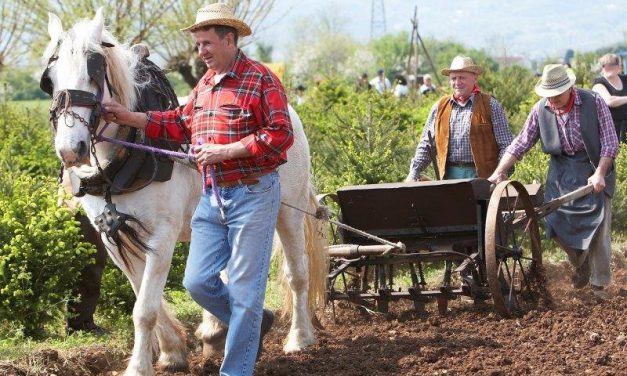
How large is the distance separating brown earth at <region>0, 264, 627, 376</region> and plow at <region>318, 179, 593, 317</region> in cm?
19

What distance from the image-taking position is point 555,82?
8.21 metres

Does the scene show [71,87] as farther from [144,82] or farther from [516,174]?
[516,174]

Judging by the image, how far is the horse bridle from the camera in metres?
5.55

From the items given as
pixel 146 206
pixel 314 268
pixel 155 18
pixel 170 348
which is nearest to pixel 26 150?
pixel 314 268

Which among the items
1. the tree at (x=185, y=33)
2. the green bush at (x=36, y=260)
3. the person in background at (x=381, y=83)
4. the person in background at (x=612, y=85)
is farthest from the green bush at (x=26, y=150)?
the tree at (x=185, y=33)

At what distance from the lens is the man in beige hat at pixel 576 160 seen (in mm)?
8211

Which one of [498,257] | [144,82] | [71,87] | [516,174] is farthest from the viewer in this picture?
[516,174]

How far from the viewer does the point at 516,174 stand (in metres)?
11.4

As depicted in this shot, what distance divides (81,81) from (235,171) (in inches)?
40.1

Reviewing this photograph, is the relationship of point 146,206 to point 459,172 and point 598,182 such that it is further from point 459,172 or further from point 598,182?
point 598,182

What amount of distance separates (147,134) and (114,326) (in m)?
2.66

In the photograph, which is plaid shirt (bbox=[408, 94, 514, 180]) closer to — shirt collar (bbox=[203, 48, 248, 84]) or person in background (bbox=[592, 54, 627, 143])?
shirt collar (bbox=[203, 48, 248, 84])

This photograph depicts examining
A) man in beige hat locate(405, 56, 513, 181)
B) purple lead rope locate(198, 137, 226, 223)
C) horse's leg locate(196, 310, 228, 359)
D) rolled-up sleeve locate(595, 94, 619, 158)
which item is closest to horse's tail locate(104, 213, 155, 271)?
horse's leg locate(196, 310, 228, 359)

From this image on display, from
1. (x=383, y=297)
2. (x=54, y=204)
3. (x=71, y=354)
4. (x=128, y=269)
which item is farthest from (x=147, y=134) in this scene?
(x=383, y=297)
